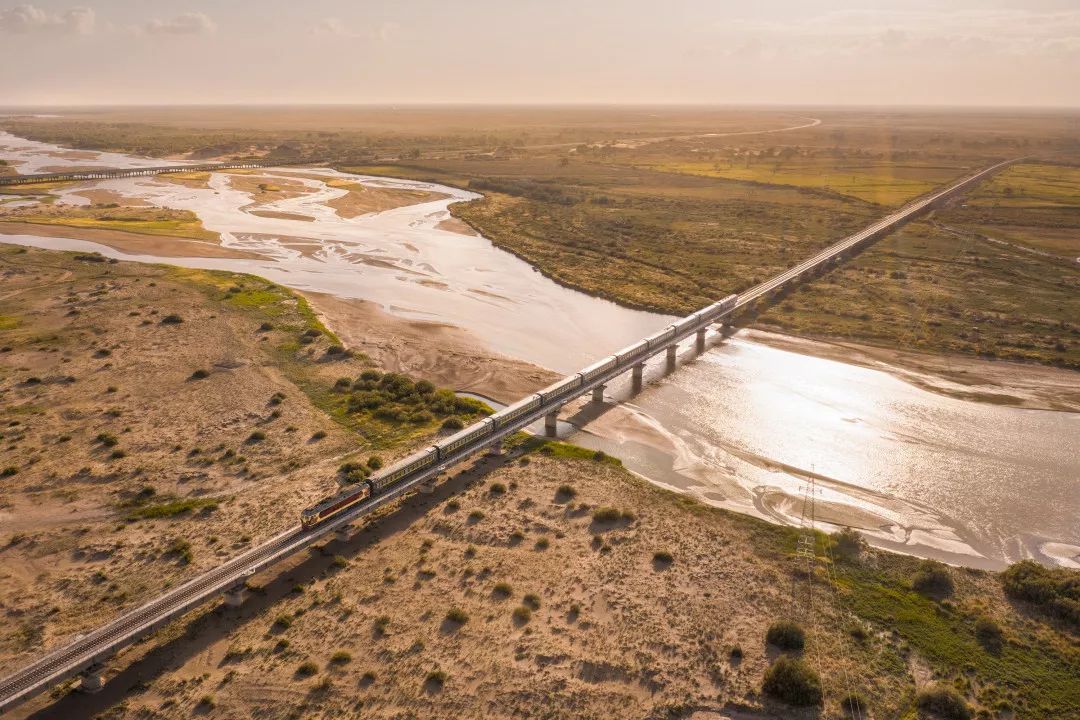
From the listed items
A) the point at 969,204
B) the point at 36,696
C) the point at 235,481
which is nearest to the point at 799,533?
the point at 235,481

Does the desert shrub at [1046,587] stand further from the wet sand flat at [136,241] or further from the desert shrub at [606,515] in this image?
the wet sand flat at [136,241]

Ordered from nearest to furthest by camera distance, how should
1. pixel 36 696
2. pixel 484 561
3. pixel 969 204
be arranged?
pixel 36 696
pixel 484 561
pixel 969 204

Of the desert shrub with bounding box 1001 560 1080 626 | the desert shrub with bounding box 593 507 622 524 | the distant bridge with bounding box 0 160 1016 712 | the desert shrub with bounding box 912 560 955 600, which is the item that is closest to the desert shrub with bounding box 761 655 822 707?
the desert shrub with bounding box 912 560 955 600

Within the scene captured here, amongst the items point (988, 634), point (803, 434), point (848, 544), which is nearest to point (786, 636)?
point (988, 634)

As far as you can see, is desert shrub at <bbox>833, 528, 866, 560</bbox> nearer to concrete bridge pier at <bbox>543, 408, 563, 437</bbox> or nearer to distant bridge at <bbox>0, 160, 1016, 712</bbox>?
concrete bridge pier at <bbox>543, 408, 563, 437</bbox>

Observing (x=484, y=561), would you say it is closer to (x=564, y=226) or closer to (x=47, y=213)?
(x=564, y=226)

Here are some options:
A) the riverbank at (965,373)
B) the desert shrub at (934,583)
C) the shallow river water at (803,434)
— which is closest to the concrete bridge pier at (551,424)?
the shallow river water at (803,434)

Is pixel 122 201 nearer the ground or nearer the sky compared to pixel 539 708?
nearer the sky
